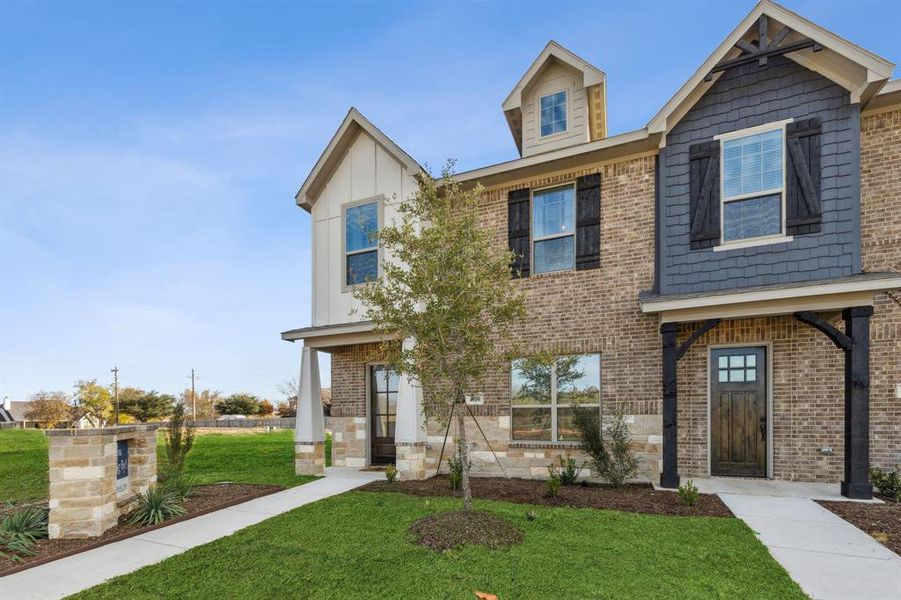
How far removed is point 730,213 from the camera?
7.75 m

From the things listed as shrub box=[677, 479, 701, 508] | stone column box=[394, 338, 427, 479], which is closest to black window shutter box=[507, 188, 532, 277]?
stone column box=[394, 338, 427, 479]

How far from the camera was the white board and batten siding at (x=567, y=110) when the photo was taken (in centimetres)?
948

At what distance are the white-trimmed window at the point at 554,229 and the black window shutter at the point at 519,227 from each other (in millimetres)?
154

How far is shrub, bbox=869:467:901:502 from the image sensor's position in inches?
262

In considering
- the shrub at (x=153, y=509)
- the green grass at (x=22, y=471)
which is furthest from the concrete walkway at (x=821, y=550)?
the green grass at (x=22, y=471)

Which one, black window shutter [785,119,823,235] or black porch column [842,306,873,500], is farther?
black window shutter [785,119,823,235]

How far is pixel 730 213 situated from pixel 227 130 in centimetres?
1300

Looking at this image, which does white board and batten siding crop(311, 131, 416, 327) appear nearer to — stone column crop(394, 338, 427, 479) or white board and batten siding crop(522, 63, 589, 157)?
stone column crop(394, 338, 427, 479)

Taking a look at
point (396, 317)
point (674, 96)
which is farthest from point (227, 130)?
point (674, 96)

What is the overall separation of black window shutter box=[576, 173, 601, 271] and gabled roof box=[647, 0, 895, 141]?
1.40 metres

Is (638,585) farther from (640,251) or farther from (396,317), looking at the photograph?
(640,251)

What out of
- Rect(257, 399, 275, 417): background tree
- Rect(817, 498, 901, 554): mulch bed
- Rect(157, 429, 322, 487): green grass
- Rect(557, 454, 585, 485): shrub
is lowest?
Rect(257, 399, 275, 417): background tree

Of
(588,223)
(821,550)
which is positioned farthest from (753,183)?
(821,550)

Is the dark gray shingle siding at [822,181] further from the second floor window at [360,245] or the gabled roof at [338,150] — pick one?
the second floor window at [360,245]
